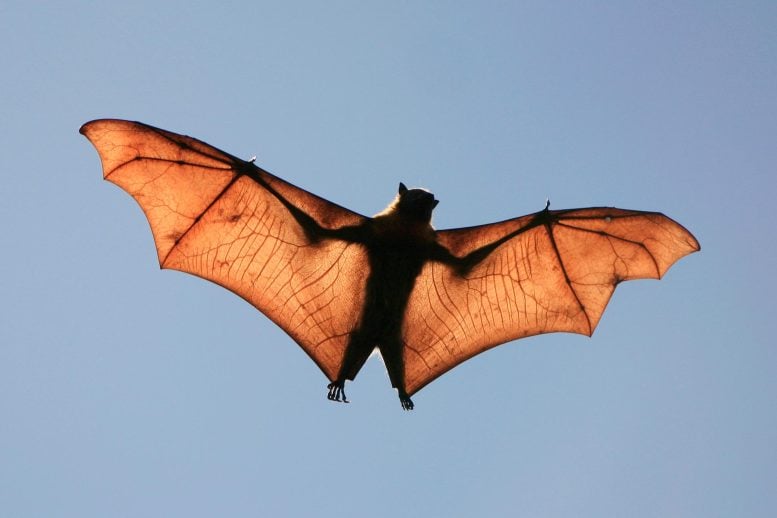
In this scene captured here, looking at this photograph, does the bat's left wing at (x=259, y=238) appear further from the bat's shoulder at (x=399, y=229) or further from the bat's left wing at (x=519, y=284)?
the bat's left wing at (x=519, y=284)

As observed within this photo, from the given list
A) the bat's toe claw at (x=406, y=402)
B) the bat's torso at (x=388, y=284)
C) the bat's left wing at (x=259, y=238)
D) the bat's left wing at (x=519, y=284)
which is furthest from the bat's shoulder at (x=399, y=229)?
the bat's toe claw at (x=406, y=402)

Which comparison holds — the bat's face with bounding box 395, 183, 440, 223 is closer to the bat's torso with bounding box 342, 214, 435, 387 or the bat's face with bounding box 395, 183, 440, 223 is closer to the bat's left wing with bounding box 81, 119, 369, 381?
the bat's torso with bounding box 342, 214, 435, 387

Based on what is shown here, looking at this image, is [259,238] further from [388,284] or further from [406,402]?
[406,402]

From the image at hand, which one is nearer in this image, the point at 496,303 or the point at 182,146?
the point at 182,146

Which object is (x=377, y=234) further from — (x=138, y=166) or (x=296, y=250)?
(x=138, y=166)

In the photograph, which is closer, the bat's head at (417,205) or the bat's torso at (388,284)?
the bat's head at (417,205)

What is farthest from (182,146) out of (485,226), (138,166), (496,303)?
(496,303)
